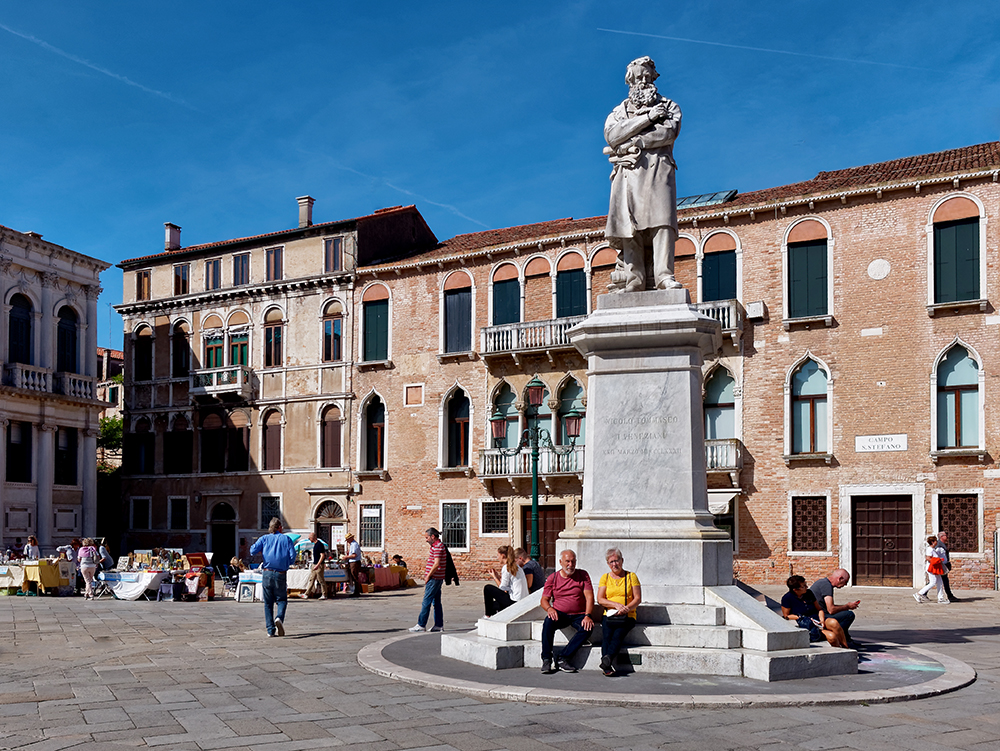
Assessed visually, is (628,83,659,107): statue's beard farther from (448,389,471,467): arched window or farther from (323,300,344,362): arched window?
(323,300,344,362): arched window

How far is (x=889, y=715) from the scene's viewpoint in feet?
25.1

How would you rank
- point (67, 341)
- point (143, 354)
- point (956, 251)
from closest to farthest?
point (956, 251) → point (67, 341) → point (143, 354)

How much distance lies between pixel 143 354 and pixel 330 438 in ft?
30.8

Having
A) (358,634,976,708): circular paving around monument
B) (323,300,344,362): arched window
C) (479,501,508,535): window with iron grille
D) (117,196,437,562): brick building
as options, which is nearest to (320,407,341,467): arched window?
(117,196,437,562): brick building

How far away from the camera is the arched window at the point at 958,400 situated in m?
24.4

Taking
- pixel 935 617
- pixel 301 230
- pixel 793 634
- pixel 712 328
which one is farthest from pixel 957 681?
pixel 301 230

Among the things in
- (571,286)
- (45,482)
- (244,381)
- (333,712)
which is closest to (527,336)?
(571,286)

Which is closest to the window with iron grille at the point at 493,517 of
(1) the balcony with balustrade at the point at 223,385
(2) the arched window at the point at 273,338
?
(2) the arched window at the point at 273,338

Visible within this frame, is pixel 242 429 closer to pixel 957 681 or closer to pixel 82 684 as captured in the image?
pixel 82 684

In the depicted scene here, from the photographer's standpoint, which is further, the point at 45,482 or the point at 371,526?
the point at 45,482

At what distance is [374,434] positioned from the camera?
110ft

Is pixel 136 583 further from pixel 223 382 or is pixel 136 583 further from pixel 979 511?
pixel 979 511

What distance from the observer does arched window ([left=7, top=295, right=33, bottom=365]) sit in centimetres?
3416

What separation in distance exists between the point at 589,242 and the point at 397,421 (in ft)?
27.6
